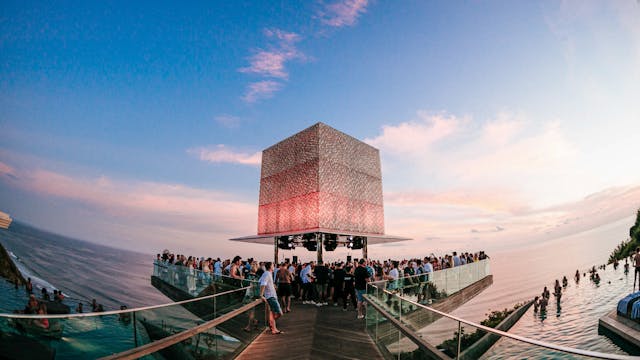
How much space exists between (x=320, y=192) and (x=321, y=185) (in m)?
0.51

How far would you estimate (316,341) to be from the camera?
22.8 feet

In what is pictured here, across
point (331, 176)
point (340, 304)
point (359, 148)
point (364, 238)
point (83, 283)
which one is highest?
point (359, 148)

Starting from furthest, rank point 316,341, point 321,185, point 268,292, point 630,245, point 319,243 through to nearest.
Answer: point 630,245 → point 321,185 → point 319,243 → point 268,292 → point 316,341

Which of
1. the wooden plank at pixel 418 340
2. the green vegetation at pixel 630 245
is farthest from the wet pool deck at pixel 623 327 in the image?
the green vegetation at pixel 630 245

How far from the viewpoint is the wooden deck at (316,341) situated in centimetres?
608

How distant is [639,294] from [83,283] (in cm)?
14556

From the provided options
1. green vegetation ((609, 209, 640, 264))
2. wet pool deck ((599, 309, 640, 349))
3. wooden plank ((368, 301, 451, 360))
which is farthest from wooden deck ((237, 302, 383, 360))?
green vegetation ((609, 209, 640, 264))

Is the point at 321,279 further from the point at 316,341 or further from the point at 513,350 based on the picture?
the point at 513,350

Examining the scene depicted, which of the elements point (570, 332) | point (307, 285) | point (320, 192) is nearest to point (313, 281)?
point (307, 285)

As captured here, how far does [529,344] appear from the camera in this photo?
8.54ft

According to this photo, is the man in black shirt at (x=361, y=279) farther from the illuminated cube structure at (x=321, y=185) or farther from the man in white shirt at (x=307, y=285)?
the illuminated cube structure at (x=321, y=185)

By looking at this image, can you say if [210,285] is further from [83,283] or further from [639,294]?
[83,283]

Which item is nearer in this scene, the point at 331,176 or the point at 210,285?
the point at 210,285

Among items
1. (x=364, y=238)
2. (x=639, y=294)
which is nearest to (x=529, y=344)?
(x=639, y=294)
